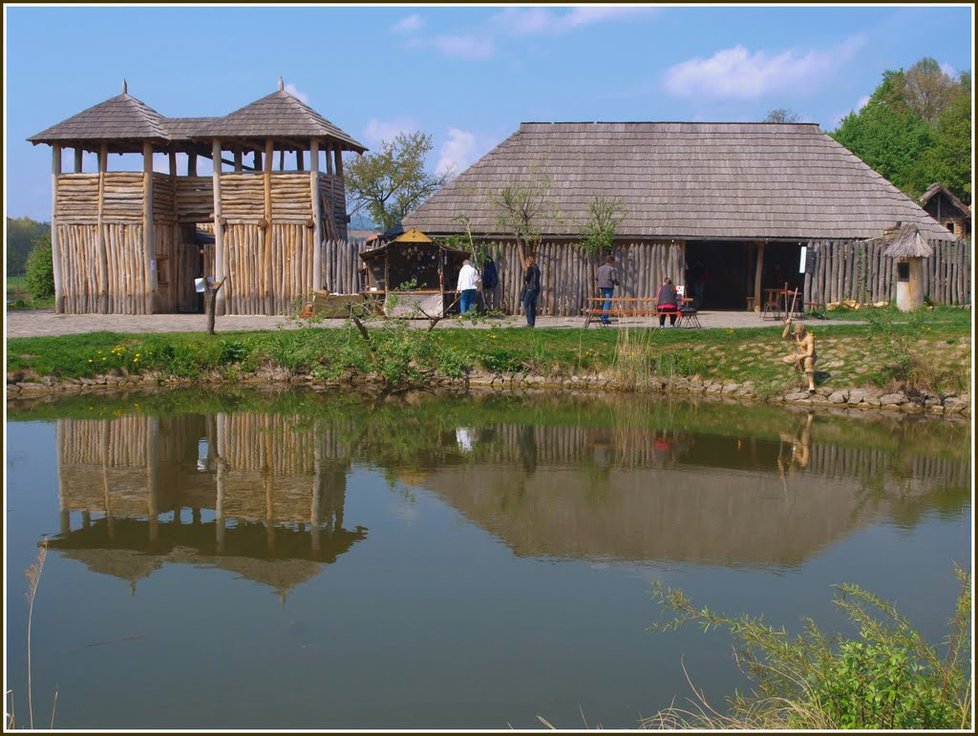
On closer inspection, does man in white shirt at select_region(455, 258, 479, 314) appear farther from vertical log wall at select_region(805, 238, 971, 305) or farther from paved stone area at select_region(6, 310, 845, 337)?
vertical log wall at select_region(805, 238, 971, 305)

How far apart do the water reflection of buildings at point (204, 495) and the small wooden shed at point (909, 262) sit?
15.6 meters

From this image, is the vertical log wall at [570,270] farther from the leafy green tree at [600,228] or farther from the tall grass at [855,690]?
the tall grass at [855,690]

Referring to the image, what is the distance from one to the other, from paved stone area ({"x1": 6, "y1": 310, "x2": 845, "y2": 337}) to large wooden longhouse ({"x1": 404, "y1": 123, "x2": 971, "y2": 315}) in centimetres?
172

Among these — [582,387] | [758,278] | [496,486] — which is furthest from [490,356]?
[758,278]

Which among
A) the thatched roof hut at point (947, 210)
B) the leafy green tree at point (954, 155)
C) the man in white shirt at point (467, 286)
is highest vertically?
the leafy green tree at point (954, 155)

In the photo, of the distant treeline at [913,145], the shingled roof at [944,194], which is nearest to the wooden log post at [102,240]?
the shingled roof at [944,194]

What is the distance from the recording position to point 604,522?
10.3m

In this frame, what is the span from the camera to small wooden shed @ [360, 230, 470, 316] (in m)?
24.4

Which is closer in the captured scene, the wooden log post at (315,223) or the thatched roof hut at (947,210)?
the wooden log post at (315,223)

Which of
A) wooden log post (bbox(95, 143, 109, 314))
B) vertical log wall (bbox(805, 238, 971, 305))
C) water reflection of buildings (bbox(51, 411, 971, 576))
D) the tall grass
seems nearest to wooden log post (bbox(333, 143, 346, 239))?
wooden log post (bbox(95, 143, 109, 314))

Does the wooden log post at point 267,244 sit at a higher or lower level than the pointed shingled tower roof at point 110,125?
lower

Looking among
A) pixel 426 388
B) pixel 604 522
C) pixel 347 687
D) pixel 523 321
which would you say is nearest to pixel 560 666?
pixel 347 687

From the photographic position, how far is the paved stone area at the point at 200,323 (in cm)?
2225

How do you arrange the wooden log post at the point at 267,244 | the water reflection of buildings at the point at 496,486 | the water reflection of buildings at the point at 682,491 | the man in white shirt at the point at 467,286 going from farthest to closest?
the wooden log post at the point at 267,244, the man in white shirt at the point at 467,286, the water reflection of buildings at the point at 682,491, the water reflection of buildings at the point at 496,486
